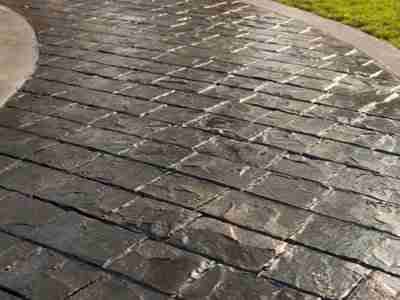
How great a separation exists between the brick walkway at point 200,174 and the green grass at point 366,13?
3.19ft

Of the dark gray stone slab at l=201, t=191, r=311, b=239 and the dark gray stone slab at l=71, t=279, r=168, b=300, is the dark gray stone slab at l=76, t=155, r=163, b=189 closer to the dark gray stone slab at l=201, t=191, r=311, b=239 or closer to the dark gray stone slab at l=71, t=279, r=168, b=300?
the dark gray stone slab at l=201, t=191, r=311, b=239

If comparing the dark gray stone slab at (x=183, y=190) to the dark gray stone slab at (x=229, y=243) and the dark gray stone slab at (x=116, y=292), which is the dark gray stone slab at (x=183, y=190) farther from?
the dark gray stone slab at (x=116, y=292)

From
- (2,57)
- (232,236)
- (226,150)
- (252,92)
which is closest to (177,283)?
(232,236)

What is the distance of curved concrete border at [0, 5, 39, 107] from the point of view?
6.36 metres

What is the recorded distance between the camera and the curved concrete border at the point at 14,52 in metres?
6.36

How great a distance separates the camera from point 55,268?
3.57m

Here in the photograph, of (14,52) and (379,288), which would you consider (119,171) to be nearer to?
(379,288)

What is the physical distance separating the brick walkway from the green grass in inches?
38.3

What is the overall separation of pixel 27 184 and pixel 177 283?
4.78 feet

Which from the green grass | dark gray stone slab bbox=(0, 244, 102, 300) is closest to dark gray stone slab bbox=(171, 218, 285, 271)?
dark gray stone slab bbox=(0, 244, 102, 300)

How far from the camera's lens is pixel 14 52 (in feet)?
23.8

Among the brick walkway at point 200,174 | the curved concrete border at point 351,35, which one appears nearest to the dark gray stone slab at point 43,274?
the brick walkway at point 200,174

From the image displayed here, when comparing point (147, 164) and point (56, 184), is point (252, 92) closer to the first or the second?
point (147, 164)

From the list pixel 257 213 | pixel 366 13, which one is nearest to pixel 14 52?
pixel 257 213
